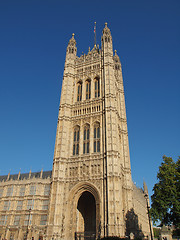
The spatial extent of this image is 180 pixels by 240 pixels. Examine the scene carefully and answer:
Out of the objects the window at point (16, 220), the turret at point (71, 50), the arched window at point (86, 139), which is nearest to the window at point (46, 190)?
the window at point (16, 220)

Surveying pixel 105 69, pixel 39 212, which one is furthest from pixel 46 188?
pixel 105 69

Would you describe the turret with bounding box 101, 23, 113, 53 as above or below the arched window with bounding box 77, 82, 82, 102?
above

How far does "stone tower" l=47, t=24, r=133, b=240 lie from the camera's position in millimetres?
29703

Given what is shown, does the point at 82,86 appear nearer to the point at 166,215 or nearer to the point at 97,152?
the point at 97,152

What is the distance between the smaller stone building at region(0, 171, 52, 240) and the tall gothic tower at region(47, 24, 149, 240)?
1566 cm

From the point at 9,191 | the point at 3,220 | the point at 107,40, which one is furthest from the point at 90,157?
the point at 3,220

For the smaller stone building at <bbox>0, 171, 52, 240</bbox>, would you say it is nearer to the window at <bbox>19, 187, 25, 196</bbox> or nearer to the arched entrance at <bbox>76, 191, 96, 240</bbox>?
the window at <bbox>19, 187, 25, 196</bbox>

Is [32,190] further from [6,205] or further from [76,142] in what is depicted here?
[76,142]

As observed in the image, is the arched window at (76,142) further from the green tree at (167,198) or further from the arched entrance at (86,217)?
the green tree at (167,198)

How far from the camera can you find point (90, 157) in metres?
34.0

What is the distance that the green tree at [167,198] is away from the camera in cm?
2277

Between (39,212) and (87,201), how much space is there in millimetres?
16298

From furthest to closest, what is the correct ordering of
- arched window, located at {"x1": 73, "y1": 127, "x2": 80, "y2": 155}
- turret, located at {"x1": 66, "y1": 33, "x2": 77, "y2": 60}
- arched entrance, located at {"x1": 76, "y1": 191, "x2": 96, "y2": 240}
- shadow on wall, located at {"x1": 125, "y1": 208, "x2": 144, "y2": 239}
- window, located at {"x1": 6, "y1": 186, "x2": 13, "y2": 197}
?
window, located at {"x1": 6, "y1": 186, "x2": 13, "y2": 197}
turret, located at {"x1": 66, "y1": 33, "x2": 77, "y2": 60}
arched window, located at {"x1": 73, "y1": 127, "x2": 80, "y2": 155}
shadow on wall, located at {"x1": 125, "y1": 208, "x2": 144, "y2": 239}
arched entrance, located at {"x1": 76, "y1": 191, "x2": 96, "y2": 240}

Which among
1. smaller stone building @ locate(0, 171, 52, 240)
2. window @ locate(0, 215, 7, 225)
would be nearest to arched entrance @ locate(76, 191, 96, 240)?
smaller stone building @ locate(0, 171, 52, 240)
